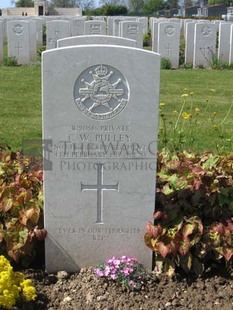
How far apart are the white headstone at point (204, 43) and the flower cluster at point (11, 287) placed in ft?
37.8

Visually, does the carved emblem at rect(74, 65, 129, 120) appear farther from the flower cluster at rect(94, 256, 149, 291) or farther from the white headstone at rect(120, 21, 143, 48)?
the white headstone at rect(120, 21, 143, 48)

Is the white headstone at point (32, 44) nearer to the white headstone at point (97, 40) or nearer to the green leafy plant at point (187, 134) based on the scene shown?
the green leafy plant at point (187, 134)

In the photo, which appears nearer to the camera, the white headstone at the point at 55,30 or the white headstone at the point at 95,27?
the white headstone at the point at 55,30

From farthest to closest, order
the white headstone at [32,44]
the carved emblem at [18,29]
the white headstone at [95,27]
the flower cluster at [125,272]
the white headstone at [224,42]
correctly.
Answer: the white headstone at [95,27] → the white headstone at [32,44] → the white headstone at [224,42] → the carved emblem at [18,29] → the flower cluster at [125,272]

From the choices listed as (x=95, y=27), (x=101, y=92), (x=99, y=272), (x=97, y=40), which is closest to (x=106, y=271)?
(x=99, y=272)

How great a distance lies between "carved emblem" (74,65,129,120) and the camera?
321 centimetres

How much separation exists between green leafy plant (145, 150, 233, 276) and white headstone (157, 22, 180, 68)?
1022 cm

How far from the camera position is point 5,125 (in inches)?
271

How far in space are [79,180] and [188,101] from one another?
554 cm

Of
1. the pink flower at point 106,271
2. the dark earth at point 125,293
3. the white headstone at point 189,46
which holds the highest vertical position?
the white headstone at point 189,46

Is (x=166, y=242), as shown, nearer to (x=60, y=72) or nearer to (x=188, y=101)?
(x=60, y=72)

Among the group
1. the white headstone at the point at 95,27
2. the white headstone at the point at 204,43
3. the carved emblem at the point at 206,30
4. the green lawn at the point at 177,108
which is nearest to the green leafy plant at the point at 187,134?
the green lawn at the point at 177,108

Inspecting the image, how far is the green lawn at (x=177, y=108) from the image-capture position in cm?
585

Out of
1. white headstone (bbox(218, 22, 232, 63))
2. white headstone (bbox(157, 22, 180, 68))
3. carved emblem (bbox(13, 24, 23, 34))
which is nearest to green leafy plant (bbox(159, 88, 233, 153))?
white headstone (bbox(157, 22, 180, 68))
